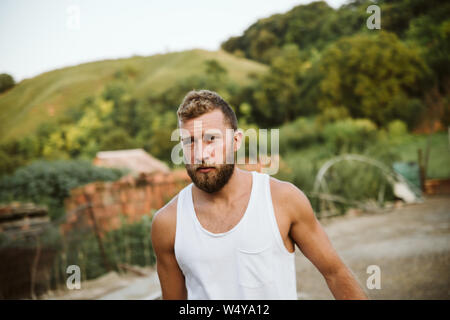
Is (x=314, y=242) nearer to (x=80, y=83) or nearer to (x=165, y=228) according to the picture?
(x=165, y=228)

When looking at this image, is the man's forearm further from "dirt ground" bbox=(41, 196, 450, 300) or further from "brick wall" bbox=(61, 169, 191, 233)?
"brick wall" bbox=(61, 169, 191, 233)

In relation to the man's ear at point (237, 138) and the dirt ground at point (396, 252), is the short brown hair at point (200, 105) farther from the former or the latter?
the dirt ground at point (396, 252)

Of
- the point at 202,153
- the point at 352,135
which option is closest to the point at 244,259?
the point at 202,153

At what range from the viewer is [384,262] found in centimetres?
470

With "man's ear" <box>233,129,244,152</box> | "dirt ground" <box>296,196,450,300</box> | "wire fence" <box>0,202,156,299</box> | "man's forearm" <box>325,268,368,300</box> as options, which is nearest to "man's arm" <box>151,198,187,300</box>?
"man's ear" <box>233,129,244,152</box>

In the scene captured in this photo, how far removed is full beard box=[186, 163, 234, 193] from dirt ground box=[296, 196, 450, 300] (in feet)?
8.31

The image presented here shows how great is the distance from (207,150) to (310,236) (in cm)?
66

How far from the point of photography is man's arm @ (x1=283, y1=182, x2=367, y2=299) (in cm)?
157

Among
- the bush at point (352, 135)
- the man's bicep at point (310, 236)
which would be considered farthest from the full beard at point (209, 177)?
the bush at point (352, 135)

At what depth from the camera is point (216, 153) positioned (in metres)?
1.72

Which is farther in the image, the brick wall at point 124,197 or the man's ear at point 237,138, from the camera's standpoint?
the brick wall at point 124,197

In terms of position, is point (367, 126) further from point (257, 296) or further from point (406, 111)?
point (257, 296)

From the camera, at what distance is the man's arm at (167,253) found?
178cm
